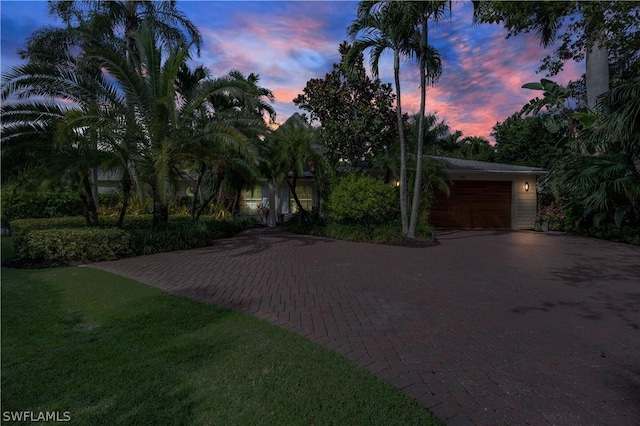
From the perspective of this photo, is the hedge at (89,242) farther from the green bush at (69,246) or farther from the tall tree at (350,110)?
the tall tree at (350,110)

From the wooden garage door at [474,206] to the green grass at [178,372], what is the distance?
1583 centimetres

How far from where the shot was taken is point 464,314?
5.21m

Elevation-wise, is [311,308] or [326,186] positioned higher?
[326,186]

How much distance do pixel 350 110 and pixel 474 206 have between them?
8784mm

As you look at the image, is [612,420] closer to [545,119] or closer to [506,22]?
[506,22]

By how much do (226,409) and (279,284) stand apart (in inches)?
167

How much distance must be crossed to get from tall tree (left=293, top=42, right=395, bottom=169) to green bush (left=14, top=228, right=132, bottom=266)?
8794 mm

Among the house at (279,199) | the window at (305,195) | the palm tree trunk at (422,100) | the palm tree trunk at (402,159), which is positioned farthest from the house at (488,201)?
the palm tree trunk at (422,100)

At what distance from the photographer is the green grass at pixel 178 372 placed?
2.72m

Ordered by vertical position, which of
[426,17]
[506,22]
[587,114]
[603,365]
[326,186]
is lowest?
[603,365]

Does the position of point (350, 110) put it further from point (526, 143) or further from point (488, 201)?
point (526, 143)

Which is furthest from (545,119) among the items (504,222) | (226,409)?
(226,409)

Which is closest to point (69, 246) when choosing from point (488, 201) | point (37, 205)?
point (37, 205)

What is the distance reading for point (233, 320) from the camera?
482 centimetres
